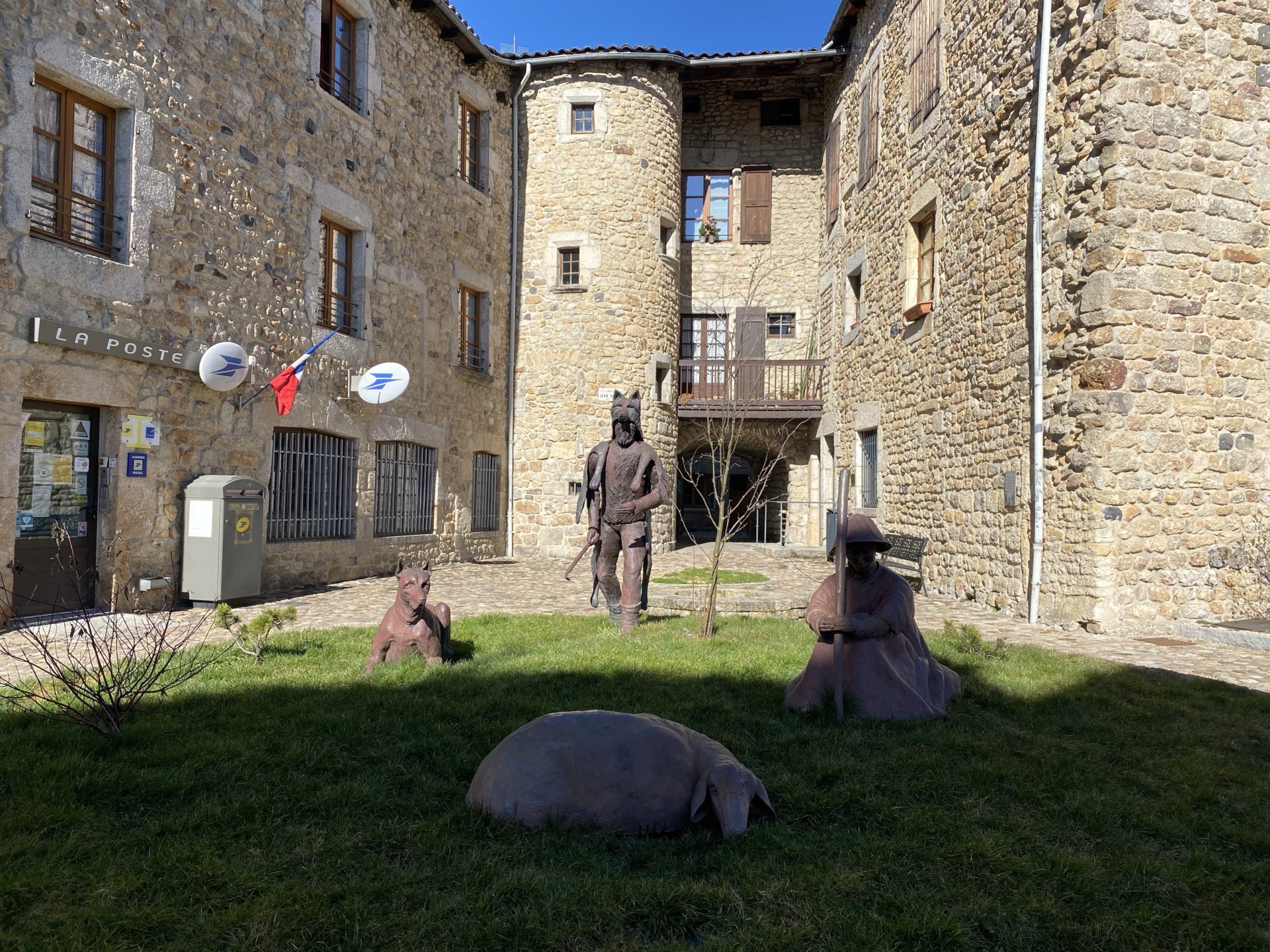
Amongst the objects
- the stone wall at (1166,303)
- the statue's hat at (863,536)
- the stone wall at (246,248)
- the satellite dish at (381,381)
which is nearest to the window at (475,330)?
the stone wall at (246,248)

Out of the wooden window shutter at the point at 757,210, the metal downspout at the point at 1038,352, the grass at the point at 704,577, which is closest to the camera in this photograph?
the metal downspout at the point at 1038,352

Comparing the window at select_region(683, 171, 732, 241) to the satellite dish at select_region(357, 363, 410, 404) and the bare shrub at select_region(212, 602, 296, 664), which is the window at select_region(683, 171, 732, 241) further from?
the bare shrub at select_region(212, 602, 296, 664)

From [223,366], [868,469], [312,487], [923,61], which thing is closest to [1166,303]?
[923,61]

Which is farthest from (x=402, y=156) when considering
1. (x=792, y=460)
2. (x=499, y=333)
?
(x=792, y=460)

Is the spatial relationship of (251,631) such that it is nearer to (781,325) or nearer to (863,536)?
(863,536)

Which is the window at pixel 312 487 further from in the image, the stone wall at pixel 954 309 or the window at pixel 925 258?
the window at pixel 925 258

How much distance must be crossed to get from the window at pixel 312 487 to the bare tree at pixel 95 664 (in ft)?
7.48

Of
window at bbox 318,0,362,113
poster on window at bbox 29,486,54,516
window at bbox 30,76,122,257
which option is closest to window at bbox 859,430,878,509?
window at bbox 318,0,362,113

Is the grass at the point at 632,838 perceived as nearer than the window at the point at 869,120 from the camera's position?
Yes

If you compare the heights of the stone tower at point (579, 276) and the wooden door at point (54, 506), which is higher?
the stone tower at point (579, 276)

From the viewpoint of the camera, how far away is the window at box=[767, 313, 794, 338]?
17.7 meters

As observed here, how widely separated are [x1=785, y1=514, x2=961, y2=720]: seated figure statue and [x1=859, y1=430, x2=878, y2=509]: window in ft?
28.7

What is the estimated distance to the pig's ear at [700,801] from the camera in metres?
2.90

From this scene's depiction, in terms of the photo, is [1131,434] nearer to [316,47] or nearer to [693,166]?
[316,47]
